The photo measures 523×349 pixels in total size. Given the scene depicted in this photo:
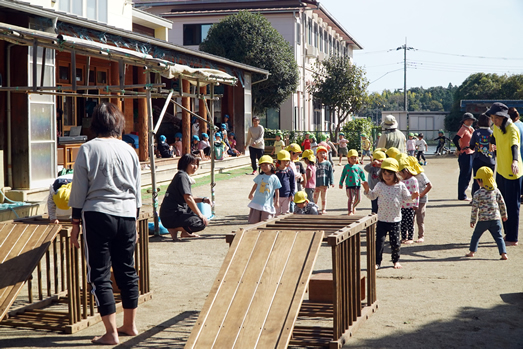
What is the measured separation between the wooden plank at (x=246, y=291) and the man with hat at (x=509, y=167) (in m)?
5.04

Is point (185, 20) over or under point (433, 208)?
over

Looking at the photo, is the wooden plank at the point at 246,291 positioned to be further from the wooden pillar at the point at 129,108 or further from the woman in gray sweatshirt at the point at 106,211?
the wooden pillar at the point at 129,108

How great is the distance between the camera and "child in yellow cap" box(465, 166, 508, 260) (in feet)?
26.3

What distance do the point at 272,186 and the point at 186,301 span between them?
324 centimetres

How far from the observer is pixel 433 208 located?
13.1 metres

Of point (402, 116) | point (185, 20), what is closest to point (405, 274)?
point (185, 20)

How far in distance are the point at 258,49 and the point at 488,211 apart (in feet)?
78.9

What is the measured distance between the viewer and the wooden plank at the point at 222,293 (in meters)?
4.26

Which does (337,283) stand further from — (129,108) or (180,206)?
(129,108)

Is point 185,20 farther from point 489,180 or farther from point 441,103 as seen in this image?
point 441,103

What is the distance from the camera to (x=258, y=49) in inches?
1219

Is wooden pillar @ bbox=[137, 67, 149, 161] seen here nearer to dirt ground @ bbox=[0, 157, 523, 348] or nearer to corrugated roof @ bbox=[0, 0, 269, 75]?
corrugated roof @ bbox=[0, 0, 269, 75]

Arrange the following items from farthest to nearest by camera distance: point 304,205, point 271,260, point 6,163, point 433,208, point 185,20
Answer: point 185,20
point 433,208
point 6,163
point 304,205
point 271,260

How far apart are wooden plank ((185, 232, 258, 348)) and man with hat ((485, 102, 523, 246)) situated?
16.8 ft
